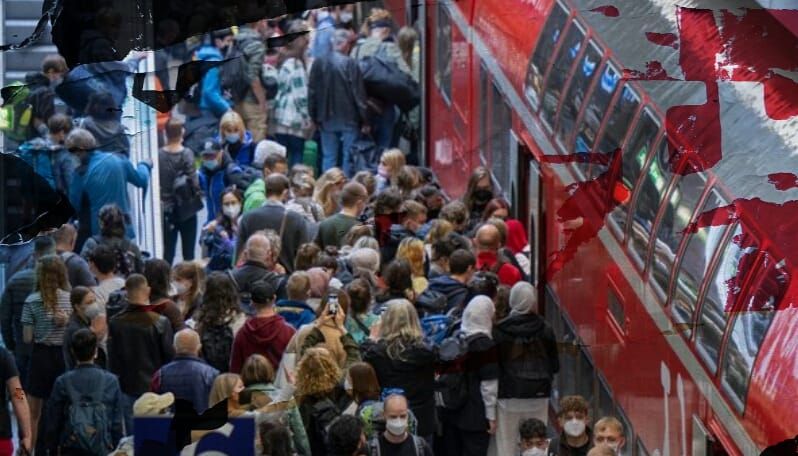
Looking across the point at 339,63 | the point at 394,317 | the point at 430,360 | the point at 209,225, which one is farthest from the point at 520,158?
the point at 339,63

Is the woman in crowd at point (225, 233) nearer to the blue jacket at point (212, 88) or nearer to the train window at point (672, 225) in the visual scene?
the blue jacket at point (212, 88)

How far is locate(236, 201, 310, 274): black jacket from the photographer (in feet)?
27.7

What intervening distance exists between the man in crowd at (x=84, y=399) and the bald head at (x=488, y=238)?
10.3 ft

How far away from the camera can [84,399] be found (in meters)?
4.88

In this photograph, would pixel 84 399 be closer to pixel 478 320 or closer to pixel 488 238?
pixel 478 320

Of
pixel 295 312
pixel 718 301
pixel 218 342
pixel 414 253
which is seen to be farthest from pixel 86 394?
pixel 414 253

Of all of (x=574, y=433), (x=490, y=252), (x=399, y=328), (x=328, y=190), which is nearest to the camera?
A: (x=574, y=433)

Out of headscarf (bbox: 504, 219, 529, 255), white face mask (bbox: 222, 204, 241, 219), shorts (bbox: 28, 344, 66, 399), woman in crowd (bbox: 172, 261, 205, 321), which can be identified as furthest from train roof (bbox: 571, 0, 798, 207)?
white face mask (bbox: 222, 204, 241, 219)

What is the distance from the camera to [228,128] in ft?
26.1

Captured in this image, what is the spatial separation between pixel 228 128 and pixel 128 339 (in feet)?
9.56

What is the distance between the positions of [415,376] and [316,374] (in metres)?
0.32

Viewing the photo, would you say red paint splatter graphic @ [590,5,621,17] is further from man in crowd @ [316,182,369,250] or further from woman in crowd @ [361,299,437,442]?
man in crowd @ [316,182,369,250]

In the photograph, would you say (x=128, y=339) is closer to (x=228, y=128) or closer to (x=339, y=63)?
(x=228, y=128)

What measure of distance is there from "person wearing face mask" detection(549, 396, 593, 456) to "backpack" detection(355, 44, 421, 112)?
20.8 feet
